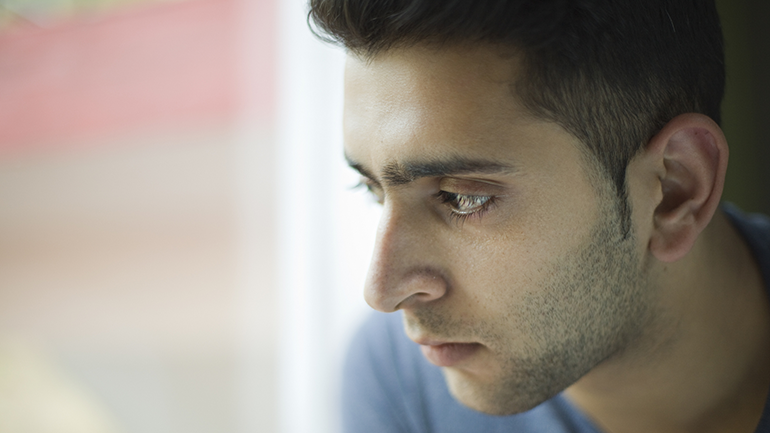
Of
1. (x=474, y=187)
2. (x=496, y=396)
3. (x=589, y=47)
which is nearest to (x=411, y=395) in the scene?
(x=496, y=396)

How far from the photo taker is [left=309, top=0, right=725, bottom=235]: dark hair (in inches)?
27.6

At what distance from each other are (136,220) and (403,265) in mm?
2164

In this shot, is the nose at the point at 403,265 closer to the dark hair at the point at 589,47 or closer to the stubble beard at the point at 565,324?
the stubble beard at the point at 565,324

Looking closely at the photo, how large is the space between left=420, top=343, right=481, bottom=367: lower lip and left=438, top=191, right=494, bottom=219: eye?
0.20m

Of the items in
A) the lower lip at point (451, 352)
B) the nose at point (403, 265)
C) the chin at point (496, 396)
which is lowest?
the chin at point (496, 396)

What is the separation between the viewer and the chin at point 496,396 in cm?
83

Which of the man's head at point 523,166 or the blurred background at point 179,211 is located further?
the blurred background at point 179,211

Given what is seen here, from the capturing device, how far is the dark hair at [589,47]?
70 centimetres

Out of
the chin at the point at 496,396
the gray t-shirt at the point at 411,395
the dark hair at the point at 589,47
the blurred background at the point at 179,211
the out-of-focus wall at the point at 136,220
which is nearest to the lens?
the dark hair at the point at 589,47

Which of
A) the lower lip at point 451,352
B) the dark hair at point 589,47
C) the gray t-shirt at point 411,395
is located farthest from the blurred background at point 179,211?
the dark hair at point 589,47

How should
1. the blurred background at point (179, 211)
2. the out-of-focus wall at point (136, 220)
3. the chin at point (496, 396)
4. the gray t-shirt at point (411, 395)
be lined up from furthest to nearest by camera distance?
the out-of-focus wall at point (136, 220) → the blurred background at point (179, 211) → the gray t-shirt at point (411, 395) → the chin at point (496, 396)

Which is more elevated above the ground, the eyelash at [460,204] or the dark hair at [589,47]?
the dark hair at [589,47]

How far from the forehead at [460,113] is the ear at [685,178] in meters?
0.15

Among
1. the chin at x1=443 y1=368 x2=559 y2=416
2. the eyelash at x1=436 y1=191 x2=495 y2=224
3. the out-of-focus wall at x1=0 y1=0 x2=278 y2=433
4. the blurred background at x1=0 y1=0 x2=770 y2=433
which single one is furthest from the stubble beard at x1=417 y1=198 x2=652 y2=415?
the out-of-focus wall at x1=0 y1=0 x2=278 y2=433
